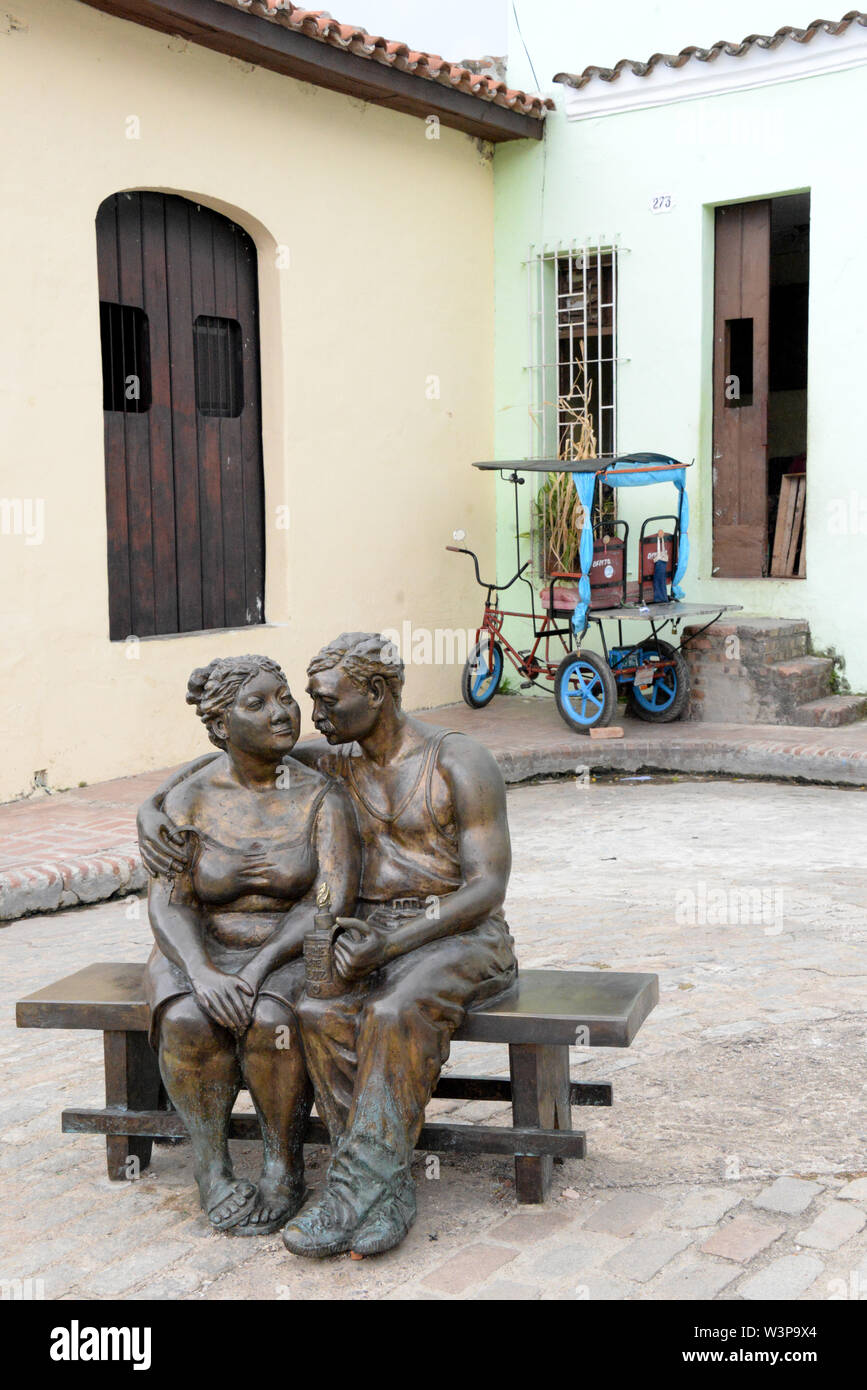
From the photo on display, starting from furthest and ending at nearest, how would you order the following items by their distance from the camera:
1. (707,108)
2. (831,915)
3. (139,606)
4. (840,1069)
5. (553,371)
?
1. (553,371)
2. (707,108)
3. (139,606)
4. (831,915)
5. (840,1069)

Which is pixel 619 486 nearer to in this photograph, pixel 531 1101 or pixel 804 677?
pixel 804 677

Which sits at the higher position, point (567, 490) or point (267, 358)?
point (267, 358)

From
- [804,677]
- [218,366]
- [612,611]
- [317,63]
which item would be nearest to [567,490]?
[612,611]

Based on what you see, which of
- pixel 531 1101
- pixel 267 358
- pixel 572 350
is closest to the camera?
pixel 531 1101

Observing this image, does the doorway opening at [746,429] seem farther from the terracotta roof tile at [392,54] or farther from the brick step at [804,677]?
the terracotta roof tile at [392,54]

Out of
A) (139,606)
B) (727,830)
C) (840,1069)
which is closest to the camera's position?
(840,1069)

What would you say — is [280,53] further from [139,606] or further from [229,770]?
[229,770]

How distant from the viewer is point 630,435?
1195 cm

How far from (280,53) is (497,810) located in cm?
734

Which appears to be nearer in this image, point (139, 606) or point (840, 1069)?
point (840, 1069)

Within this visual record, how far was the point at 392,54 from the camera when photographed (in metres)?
10.2

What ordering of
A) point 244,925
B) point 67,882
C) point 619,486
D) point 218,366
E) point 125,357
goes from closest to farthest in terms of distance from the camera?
point 244,925 → point 67,882 → point 125,357 → point 218,366 → point 619,486

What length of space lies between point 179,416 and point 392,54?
9.55ft

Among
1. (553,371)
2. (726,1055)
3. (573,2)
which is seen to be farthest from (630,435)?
(726,1055)
